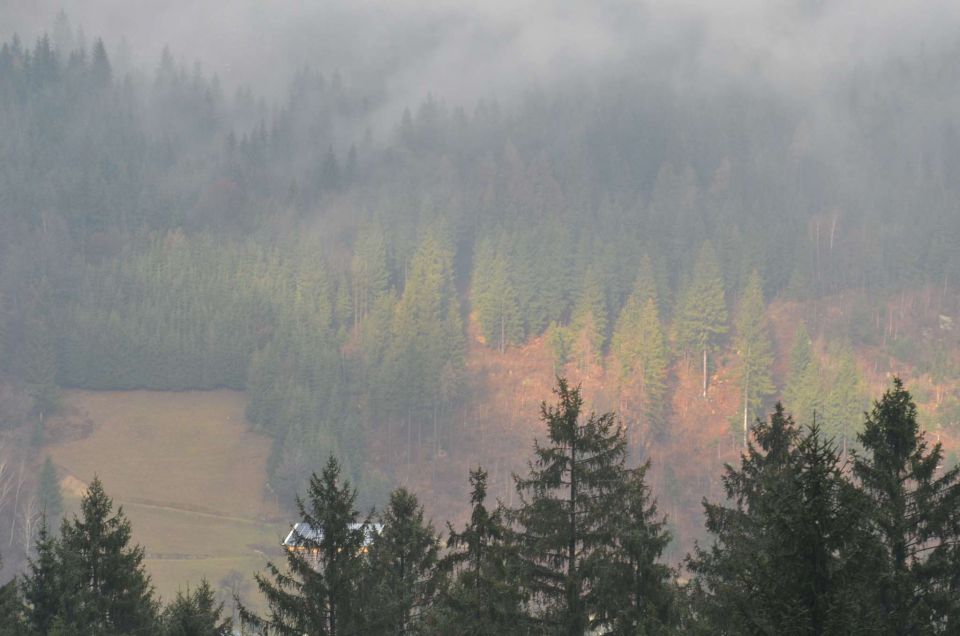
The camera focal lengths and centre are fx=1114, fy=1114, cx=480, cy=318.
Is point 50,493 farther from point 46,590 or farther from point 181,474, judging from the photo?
point 46,590

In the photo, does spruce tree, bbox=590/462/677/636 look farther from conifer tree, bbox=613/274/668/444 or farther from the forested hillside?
conifer tree, bbox=613/274/668/444

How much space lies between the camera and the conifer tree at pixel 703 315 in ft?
430

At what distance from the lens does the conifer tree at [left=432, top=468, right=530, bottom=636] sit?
70.4ft

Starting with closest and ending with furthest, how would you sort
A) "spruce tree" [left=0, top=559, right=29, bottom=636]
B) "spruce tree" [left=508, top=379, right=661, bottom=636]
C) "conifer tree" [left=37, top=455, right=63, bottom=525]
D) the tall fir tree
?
"spruce tree" [left=508, top=379, right=661, bottom=636] → "spruce tree" [left=0, top=559, right=29, bottom=636] → the tall fir tree → "conifer tree" [left=37, top=455, right=63, bottom=525]

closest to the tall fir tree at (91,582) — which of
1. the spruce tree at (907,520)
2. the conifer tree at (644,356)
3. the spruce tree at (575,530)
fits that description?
the spruce tree at (575,530)

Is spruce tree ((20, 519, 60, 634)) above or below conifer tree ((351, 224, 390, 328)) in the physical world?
below

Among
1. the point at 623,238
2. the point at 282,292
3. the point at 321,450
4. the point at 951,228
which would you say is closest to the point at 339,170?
the point at 282,292

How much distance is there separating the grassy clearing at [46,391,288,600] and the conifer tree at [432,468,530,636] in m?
79.7

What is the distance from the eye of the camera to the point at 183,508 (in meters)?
113

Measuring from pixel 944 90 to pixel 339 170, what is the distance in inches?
4226

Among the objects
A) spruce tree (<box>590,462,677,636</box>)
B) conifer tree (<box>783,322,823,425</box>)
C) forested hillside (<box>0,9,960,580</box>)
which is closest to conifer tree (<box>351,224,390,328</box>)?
forested hillside (<box>0,9,960,580</box>)

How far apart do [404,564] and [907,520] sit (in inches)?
456

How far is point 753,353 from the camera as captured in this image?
121 m

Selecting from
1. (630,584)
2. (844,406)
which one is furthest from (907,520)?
(844,406)
